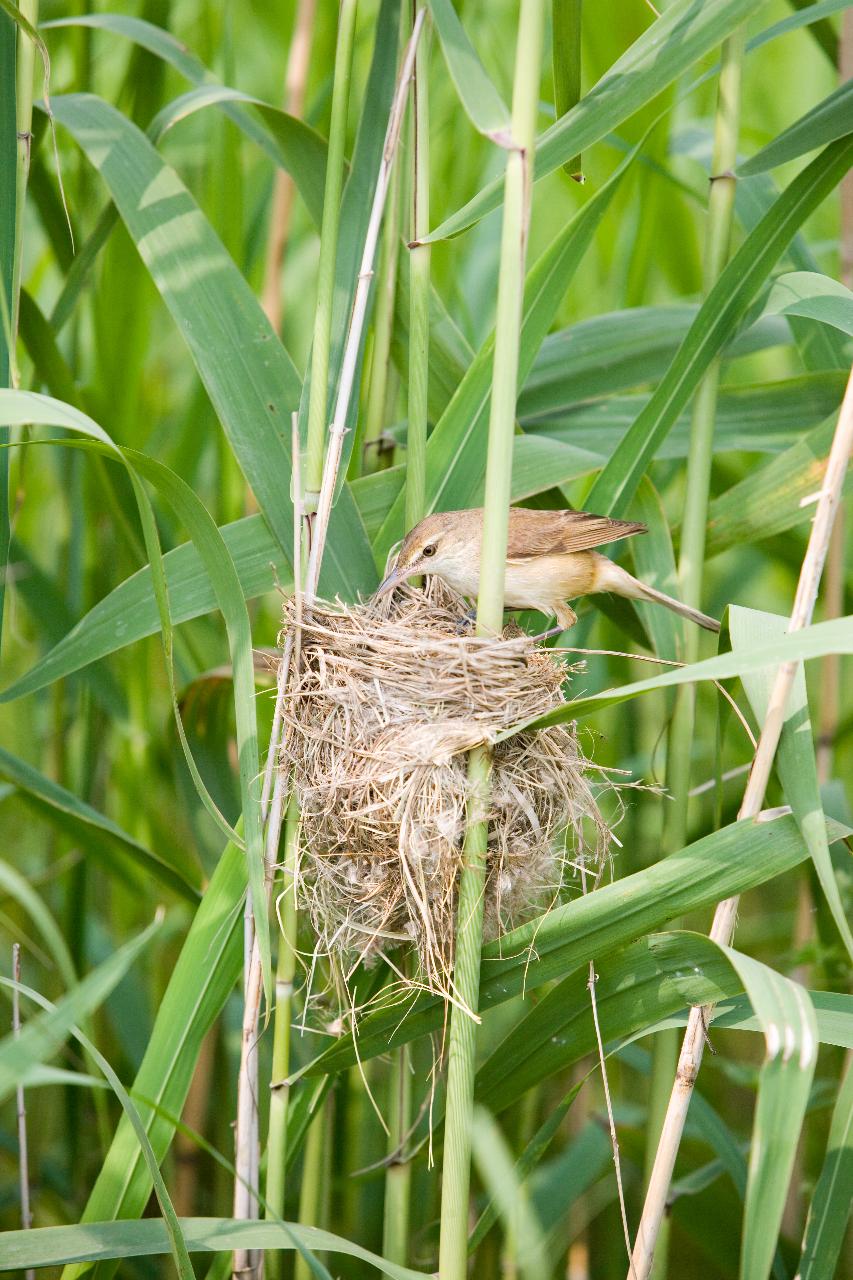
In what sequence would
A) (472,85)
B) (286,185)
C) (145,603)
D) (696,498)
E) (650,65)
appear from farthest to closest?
1. (286,185)
2. (696,498)
3. (145,603)
4. (650,65)
5. (472,85)

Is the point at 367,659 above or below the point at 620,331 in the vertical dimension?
below

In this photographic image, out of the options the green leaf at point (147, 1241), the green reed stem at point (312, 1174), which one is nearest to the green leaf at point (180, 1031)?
the green leaf at point (147, 1241)

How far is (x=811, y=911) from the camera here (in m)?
3.04

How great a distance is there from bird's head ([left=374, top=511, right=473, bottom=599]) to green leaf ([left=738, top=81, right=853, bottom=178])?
0.88 m

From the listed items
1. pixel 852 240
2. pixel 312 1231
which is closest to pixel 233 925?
pixel 312 1231

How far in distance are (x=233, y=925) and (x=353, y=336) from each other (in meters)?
1.06

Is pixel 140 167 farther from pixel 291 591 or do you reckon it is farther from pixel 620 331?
pixel 620 331

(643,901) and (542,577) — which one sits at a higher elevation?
(542,577)

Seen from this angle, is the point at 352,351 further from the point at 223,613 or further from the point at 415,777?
the point at 415,777

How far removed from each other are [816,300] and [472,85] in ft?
2.31

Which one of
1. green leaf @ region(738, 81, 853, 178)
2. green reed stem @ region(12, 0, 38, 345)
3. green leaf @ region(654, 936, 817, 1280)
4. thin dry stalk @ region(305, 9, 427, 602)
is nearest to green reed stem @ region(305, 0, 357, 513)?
thin dry stalk @ region(305, 9, 427, 602)

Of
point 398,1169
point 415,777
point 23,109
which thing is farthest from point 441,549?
point 398,1169

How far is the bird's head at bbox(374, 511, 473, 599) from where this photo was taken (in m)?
2.23

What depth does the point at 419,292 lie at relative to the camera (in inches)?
77.4
